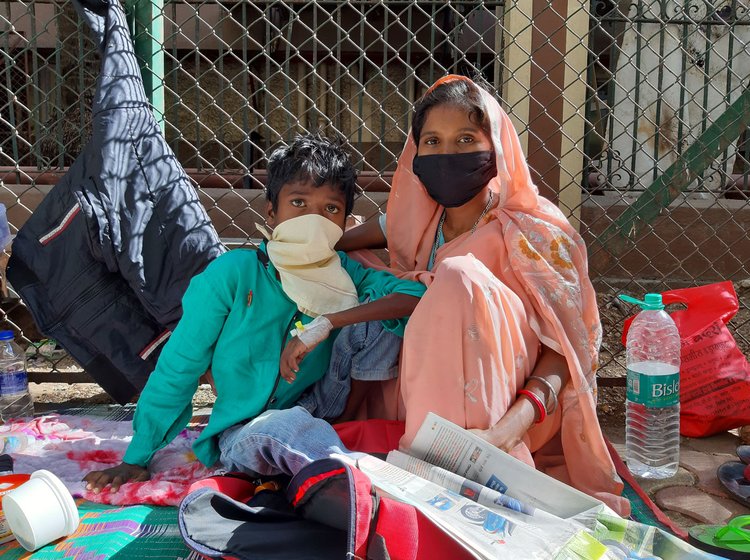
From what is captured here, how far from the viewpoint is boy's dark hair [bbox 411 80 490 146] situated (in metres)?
2.23

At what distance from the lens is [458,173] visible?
2.24 metres

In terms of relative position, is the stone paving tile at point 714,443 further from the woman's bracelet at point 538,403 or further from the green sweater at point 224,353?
the green sweater at point 224,353

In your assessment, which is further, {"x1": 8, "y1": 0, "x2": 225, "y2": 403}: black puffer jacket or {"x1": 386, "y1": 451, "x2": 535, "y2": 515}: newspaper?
{"x1": 8, "y1": 0, "x2": 225, "y2": 403}: black puffer jacket

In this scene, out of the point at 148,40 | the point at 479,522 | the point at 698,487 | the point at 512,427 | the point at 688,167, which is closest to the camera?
the point at 479,522

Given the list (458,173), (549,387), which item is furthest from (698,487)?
(458,173)

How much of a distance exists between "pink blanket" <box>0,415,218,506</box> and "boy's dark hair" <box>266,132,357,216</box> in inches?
34.0

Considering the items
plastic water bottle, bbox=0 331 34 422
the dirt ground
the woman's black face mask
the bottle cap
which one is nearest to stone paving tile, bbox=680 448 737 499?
the dirt ground

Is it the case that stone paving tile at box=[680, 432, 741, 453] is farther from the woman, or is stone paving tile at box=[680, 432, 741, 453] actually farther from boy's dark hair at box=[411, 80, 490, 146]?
boy's dark hair at box=[411, 80, 490, 146]

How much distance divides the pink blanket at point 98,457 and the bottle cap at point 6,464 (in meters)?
0.03

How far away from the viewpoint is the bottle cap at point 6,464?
7.52 ft

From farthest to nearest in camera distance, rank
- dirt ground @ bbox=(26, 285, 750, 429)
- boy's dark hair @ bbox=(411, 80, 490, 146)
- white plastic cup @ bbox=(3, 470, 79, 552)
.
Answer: dirt ground @ bbox=(26, 285, 750, 429), boy's dark hair @ bbox=(411, 80, 490, 146), white plastic cup @ bbox=(3, 470, 79, 552)

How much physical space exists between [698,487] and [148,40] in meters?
2.55

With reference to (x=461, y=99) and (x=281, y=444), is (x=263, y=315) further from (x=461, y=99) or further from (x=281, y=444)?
(x=461, y=99)

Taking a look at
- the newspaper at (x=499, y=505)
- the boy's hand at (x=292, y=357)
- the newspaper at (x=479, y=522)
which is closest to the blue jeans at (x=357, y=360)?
the boy's hand at (x=292, y=357)
